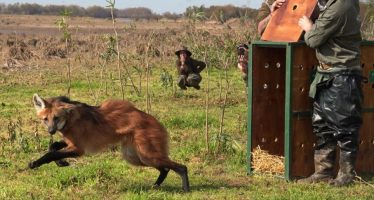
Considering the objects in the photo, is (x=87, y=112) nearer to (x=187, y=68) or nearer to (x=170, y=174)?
(x=170, y=174)

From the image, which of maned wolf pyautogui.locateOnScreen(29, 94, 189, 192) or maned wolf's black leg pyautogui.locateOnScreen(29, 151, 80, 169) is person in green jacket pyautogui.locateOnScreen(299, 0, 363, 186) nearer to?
maned wolf pyautogui.locateOnScreen(29, 94, 189, 192)

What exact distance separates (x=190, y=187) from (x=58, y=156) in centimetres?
143

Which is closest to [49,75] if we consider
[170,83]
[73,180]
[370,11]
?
[170,83]

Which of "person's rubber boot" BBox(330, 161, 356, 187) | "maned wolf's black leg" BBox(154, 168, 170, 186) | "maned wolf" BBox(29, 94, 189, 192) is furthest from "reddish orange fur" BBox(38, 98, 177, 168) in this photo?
"person's rubber boot" BBox(330, 161, 356, 187)

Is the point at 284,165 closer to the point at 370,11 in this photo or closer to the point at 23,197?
the point at 23,197

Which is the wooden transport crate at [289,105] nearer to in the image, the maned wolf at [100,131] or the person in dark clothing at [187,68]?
the maned wolf at [100,131]

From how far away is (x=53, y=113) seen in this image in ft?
21.7

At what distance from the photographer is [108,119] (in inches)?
269

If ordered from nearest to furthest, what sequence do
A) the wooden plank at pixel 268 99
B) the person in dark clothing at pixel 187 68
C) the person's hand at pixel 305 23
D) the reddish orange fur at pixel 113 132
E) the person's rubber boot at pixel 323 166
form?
the reddish orange fur at pixel 113 132, the person's hand at pixel 305 23, the person's rubber boot at pixel 323 166, the wooden plank at pixel 268 99, the person in dark clothing at pixel 187 68

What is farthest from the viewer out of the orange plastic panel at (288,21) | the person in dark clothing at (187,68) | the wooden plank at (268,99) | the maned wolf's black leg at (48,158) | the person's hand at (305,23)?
the person in dark clothing at (187,68)

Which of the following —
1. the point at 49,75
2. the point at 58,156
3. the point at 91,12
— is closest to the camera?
the point at 58,156

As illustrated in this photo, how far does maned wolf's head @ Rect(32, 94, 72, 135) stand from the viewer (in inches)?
260

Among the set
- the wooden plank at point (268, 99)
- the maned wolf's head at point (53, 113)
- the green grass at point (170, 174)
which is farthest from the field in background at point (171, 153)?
the maned wolf's head at point (53, 113)

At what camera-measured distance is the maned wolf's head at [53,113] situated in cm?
661
